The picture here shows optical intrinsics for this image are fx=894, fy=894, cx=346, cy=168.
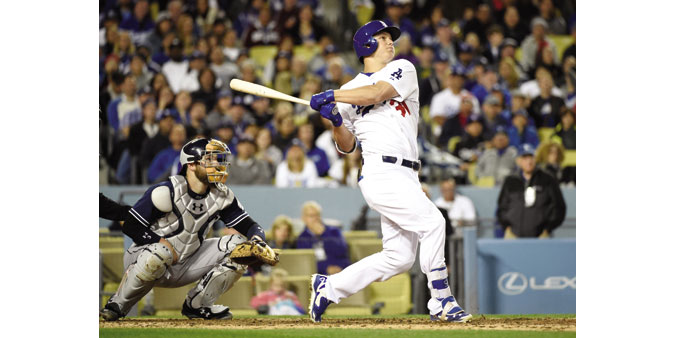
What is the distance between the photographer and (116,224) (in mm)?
5375

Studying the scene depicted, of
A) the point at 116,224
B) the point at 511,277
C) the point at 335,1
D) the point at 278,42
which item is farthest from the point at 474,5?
the point at 116,224

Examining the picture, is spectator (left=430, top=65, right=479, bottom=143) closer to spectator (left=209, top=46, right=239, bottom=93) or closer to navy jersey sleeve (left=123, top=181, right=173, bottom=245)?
spectator (left=209, top=46, right=239, bottom=93)

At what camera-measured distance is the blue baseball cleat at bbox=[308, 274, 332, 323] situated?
4668mm

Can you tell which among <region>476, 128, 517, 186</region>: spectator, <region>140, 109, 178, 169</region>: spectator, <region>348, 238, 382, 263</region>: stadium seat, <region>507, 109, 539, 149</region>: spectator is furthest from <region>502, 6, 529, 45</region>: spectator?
<region>140, 109, 178, 169</region>: spectator

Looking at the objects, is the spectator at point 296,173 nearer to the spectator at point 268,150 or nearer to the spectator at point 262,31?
the spectator at point 268,150

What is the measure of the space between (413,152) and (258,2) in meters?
6.74

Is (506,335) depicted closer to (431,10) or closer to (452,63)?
(452,63)

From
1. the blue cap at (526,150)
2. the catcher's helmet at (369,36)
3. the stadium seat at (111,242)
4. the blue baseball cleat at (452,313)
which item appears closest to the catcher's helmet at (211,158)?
the catcher's helmet at (369,36)

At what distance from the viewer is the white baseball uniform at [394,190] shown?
4453mm

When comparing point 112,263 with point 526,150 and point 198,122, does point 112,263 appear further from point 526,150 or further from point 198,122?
point 526,150

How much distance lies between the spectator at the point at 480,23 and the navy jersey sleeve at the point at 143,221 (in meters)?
6.40

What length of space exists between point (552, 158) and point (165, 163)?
10.7ft

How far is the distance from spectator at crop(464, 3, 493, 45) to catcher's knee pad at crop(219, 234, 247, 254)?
20.3 ft

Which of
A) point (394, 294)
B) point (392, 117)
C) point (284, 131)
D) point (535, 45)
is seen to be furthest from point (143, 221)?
point (535, 45)
